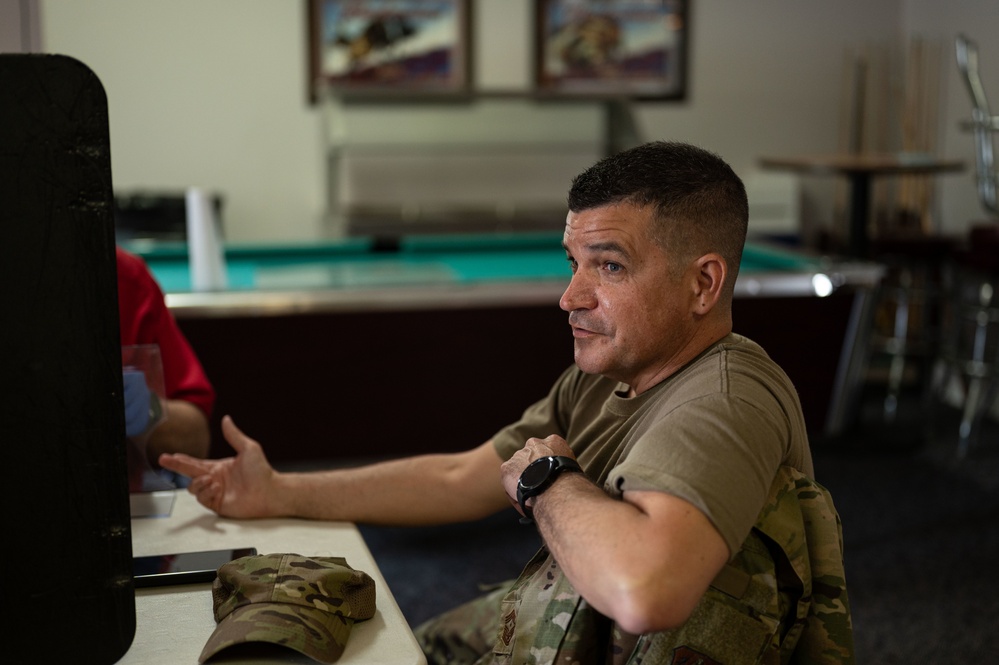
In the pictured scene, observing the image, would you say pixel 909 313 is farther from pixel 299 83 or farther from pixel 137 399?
pixel 137 399

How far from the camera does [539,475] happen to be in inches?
45.6

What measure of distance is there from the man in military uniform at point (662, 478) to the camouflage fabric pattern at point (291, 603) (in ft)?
0.64

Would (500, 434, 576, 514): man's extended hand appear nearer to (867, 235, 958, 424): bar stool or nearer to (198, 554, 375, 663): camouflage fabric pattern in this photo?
(198, 554, 375, 663): camouflage fabric pattern

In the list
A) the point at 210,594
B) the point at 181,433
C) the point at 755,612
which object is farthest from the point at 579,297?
the point at 181,433

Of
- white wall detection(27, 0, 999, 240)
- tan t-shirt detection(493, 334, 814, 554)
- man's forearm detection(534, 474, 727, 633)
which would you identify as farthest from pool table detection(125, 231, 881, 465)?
white wall detection(27, 0, 999, 240)

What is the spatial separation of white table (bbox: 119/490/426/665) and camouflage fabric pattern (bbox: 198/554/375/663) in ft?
0.07

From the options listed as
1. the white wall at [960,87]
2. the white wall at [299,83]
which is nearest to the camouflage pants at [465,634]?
the white wall at [299,83]

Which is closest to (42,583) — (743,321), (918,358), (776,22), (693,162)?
(693,162)

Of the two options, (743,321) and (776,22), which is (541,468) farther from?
(776,22)

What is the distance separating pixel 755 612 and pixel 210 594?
570 millimetres

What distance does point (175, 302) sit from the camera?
9.32 ft

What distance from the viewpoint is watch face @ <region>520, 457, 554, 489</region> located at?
3.78 ft

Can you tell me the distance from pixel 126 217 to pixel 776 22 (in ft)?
11.7

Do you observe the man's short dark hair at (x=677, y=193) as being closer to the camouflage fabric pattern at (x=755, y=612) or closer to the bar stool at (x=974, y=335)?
the camouflage fabric pattern at (x=755, y=612)
